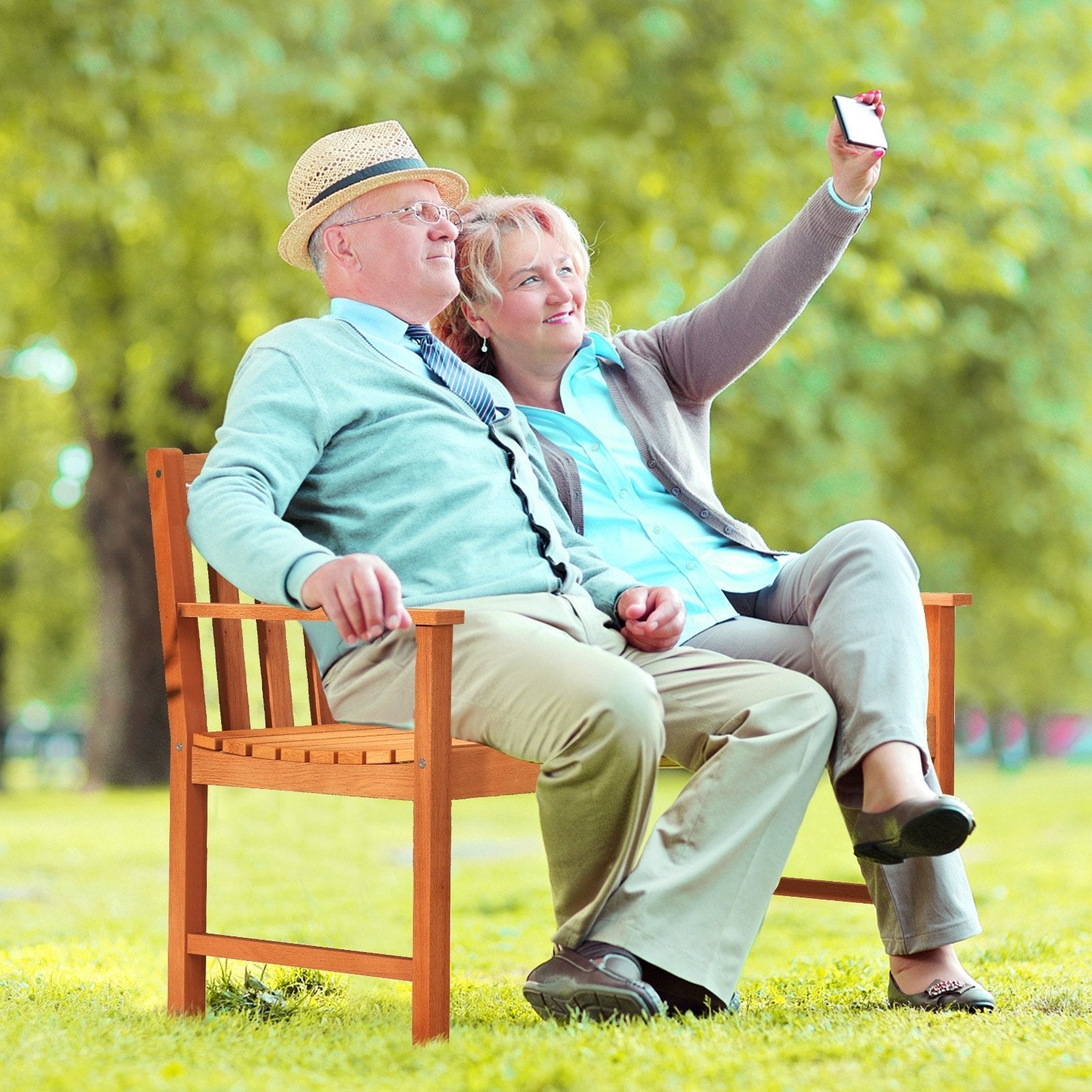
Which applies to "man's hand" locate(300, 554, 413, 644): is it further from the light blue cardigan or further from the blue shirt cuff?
the blue shirt cuff

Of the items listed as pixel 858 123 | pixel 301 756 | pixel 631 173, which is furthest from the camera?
pixel 631 173

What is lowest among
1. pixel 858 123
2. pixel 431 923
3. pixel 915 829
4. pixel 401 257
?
pixel 431 923

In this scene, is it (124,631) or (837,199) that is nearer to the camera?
(837,199)

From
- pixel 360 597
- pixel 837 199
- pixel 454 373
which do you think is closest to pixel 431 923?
pixel 360 597

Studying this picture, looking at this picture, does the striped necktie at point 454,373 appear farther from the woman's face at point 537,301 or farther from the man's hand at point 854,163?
the man's hand at point 854,163

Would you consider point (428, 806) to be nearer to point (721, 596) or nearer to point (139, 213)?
point (721, 596)

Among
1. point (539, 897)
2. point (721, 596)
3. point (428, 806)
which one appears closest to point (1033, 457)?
point (539, 897)

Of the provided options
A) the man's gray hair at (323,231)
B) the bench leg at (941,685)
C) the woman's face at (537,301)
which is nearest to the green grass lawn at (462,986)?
the bench leg at (941,685)

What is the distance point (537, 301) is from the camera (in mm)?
3465

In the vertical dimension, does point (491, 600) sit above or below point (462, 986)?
above

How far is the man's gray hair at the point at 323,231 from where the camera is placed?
10.7 ft

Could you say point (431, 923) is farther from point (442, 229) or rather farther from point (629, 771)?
point (442, 229)

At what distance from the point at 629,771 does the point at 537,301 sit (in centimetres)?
128

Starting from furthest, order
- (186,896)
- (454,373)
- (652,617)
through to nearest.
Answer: (454,373) < (652,617) < (186,896)
